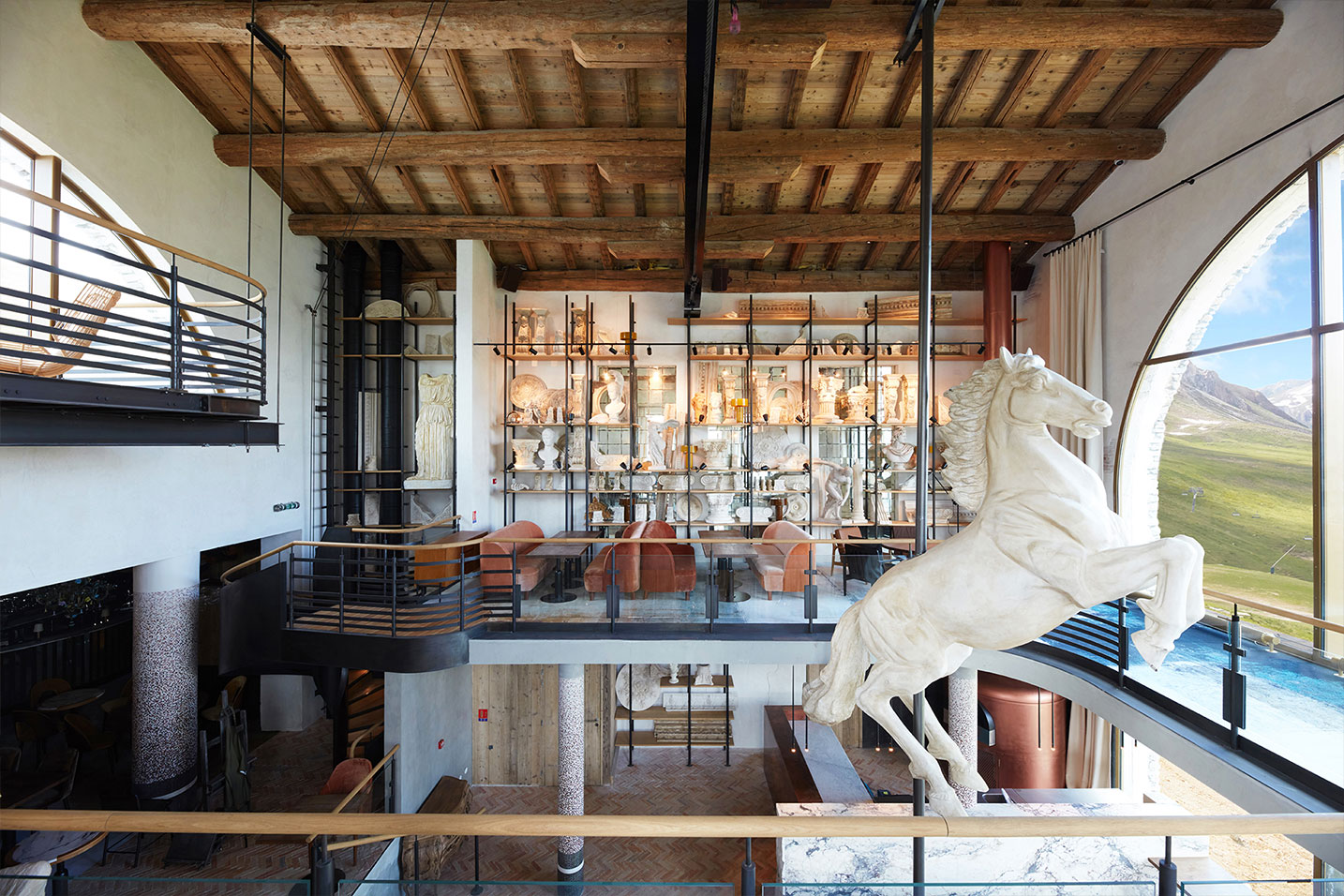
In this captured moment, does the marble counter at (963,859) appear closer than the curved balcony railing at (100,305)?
No

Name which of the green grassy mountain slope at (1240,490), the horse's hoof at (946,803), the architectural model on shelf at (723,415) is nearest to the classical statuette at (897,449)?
the architectural model on shelf at (723,415)

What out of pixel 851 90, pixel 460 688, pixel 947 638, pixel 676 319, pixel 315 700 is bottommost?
pixel 315 700

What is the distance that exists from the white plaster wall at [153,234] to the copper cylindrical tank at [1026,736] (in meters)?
7.39

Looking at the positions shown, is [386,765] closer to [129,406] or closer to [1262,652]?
[129,406]

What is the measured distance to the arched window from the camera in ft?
12.5

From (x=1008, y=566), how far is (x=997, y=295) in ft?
19.3

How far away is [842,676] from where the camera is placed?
2.44 m

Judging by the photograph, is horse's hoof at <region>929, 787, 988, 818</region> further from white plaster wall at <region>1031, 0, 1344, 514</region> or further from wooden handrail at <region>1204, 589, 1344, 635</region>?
white plaster wall at <region>1031, 0, 1344, 514</region>

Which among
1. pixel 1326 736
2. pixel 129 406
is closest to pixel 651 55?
pixel 129 406

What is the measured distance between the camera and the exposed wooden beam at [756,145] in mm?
5230

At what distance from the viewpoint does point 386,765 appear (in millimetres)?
5125

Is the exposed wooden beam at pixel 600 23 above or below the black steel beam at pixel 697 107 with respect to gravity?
above

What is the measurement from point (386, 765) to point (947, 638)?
504 cm

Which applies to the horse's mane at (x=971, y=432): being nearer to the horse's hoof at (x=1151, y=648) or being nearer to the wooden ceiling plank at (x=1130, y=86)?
the horse's hoof at (x=1151, y=648)
